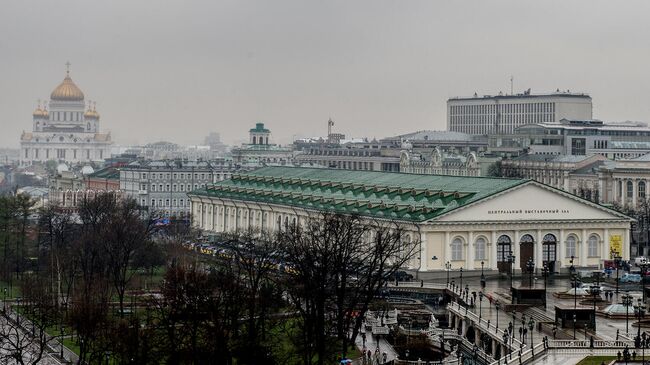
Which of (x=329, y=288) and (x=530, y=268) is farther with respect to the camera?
(x=530, y=268)

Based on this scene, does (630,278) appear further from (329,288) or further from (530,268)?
(329,288)

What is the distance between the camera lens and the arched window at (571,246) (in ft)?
371

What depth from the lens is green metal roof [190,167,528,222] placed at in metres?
112

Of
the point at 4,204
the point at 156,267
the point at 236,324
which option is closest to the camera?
the point at 236,324

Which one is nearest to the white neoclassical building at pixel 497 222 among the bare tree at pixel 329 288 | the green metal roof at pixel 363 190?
the green metal roof at pixel 363 190

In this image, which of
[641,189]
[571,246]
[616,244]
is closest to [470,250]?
[571,246]

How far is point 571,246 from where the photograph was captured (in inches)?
4461

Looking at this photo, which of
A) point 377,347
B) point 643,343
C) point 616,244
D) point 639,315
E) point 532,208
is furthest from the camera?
point 616,244

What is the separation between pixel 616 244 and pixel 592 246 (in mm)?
1900

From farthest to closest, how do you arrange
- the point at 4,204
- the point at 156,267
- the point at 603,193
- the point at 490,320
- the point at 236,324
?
the point at 603,193 < the point at 4,204 < the point at 156,267 < the point at 490,320 < the point at 236,324

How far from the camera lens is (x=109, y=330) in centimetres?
7938

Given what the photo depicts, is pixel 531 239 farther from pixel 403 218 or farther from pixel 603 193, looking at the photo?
pixel 603 193

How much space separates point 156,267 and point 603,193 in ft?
188

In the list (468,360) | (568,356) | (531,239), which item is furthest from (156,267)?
(568,356)
